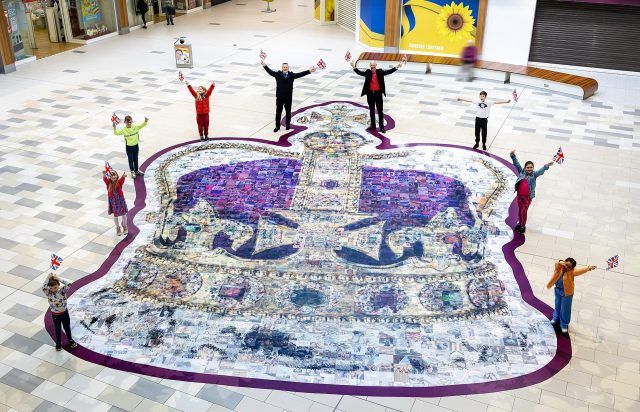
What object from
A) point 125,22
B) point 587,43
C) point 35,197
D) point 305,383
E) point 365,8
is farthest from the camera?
point 125,22

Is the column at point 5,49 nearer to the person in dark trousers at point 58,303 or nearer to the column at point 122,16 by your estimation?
the column at point 122,16

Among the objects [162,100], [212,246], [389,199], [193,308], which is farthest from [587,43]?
[193,308]

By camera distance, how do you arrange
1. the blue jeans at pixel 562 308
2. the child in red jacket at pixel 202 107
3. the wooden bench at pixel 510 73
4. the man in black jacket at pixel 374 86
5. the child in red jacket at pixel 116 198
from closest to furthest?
the blue jeans at pixel 562 308, the child in red jacket at pixel 116 198, the child in red jacket at pixel 202 107, the man in black jacket at pixel 374 86, the wooden bench at pixel 510 73

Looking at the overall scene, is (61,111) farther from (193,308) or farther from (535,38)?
(535,38)

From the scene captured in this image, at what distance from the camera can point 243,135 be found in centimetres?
1455

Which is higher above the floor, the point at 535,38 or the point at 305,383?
the point at 535,38

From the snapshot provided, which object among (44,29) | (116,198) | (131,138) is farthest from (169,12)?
(116,198)

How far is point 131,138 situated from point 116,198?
84.8 inches

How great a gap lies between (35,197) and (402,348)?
7.55 m

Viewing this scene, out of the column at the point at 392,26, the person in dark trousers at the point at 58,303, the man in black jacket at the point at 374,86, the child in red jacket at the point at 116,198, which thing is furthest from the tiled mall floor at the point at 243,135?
the column at the point at 392,26

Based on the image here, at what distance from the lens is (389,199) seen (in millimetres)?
11711

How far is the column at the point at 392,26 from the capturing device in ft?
69.1

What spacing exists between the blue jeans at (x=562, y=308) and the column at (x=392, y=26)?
1504 cm

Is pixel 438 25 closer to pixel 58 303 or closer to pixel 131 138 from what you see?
pixel 131 138
